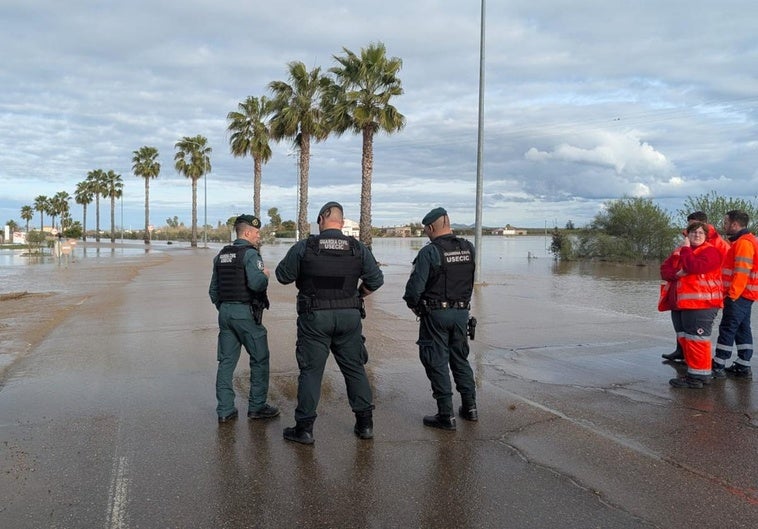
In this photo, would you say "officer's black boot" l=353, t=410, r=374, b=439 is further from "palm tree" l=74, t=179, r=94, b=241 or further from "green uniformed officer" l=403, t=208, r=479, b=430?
"palm tree" l=74, t=179, r=94, b=241

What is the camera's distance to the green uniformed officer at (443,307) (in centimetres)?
505

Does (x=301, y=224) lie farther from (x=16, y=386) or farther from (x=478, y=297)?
(x=16, y=386)

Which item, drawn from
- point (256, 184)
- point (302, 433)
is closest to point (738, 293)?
point (302, 433)

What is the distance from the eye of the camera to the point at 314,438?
477 cm

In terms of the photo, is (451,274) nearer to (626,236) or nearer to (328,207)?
(328,207)

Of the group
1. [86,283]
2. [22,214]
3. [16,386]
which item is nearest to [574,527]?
[16,386]

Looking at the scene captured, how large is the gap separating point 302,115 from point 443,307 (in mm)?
27968

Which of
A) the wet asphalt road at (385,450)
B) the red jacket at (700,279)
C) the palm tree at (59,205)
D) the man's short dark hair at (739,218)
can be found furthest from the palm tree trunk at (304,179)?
the palm tree at (59,205)

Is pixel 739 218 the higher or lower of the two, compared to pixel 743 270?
higher

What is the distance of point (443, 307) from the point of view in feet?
16.6

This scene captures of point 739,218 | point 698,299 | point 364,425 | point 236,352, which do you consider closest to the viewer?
point 364,425

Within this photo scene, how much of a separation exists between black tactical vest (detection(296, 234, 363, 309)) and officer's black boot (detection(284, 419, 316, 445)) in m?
0.94

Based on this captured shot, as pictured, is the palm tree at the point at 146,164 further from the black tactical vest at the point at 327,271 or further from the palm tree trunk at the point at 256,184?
the black tactical vest at the point at 327,271

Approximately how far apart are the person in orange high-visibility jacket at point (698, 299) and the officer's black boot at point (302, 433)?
4.14 metres
